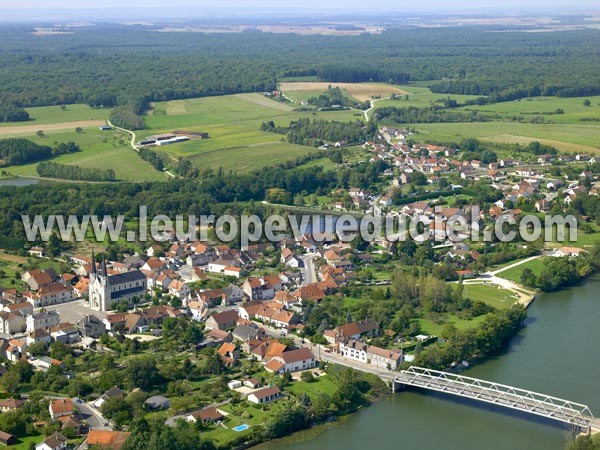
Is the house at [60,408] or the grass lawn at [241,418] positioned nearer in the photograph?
the grass lawn at [241,418]

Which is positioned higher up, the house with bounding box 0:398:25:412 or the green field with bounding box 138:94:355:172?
the green field with bounding box 138:94:355:172

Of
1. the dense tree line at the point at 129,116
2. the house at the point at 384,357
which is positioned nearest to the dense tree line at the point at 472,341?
the house at the point at 384,357

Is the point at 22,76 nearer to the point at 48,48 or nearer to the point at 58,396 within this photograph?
the point at 48,48

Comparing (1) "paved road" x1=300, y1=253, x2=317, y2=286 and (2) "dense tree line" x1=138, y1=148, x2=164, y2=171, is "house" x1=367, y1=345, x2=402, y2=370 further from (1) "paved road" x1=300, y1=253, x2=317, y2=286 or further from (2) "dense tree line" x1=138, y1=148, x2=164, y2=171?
(2) "dense tree line" x1=138, y1=148, x2=164, y2=171

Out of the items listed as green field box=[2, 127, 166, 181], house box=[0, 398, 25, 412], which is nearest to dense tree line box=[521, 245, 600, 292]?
house box=[0, 398, 25, 412]

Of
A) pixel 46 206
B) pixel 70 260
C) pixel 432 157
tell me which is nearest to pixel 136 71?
pixel 432 157

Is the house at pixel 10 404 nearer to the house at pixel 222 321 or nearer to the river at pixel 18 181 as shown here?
the house at pixel 222 321

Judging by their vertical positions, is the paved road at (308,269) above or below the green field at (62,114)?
below
